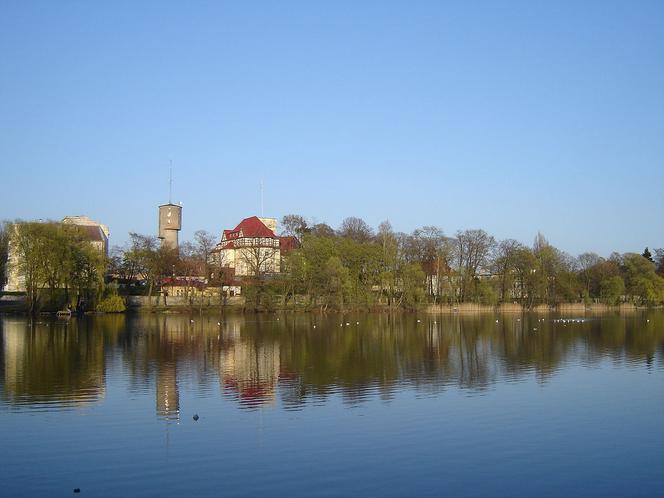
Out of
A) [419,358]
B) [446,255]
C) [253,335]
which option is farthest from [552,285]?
[419,358]

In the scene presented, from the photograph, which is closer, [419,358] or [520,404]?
[520,404]

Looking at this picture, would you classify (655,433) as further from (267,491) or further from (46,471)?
(46,471)

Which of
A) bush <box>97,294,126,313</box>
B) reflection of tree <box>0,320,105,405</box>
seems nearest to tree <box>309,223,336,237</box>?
bush <box>97,294,126,313</box>

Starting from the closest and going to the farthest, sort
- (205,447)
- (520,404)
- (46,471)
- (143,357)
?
(46,471), (205,447), (520,404), (143,357)

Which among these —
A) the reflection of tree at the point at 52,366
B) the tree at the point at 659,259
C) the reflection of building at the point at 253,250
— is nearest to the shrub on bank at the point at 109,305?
the reflection of building at the point at 253,250

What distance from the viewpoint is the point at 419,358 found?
101 feet

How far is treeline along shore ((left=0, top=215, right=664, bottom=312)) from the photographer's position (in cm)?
7525

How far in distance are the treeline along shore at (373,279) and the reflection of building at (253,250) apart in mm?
1215

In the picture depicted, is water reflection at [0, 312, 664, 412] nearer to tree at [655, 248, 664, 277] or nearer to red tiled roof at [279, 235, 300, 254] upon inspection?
red tiled roof at [279, 235, 300, 254]

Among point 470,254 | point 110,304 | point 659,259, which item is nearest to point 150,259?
point 110,304

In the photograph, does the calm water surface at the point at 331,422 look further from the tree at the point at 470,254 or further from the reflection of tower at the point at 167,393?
the tree at the point at 470,254

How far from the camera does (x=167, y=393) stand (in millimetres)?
20844

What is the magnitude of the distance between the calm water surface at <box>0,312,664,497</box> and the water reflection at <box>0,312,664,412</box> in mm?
145

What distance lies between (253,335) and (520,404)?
2715cm
